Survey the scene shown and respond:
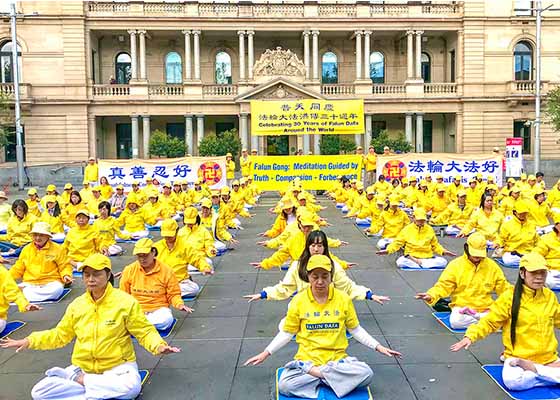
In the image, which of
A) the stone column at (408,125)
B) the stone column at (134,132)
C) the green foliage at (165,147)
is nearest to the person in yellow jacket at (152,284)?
the green foliage at (165,147)

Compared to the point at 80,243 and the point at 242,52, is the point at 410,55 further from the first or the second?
the point at 80,243

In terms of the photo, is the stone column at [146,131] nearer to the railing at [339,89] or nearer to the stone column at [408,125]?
the railing at [339,89]

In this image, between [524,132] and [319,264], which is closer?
[319,264]

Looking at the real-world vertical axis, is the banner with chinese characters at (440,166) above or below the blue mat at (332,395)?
above

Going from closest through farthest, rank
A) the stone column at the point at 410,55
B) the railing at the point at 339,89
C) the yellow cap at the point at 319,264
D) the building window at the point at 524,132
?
the yellow cap at the point at 319,264
the railing at the point at 339,89
the stone column at the point at 410,55
the building window at the point at 524,132

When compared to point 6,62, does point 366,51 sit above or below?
above

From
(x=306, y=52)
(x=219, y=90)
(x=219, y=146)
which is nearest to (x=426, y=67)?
(x=306, y=52)

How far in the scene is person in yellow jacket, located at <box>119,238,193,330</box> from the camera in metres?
7.00

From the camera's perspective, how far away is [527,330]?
5402 millimetres

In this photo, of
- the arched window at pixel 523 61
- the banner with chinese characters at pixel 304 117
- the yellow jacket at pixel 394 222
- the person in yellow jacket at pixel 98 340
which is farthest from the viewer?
the arched window at pixel 523 61

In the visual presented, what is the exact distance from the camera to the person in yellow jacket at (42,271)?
8781mm

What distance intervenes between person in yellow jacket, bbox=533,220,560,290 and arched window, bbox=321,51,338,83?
34.2 m

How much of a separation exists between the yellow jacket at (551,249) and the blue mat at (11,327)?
311 inches

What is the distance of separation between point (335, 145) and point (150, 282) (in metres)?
27.9
